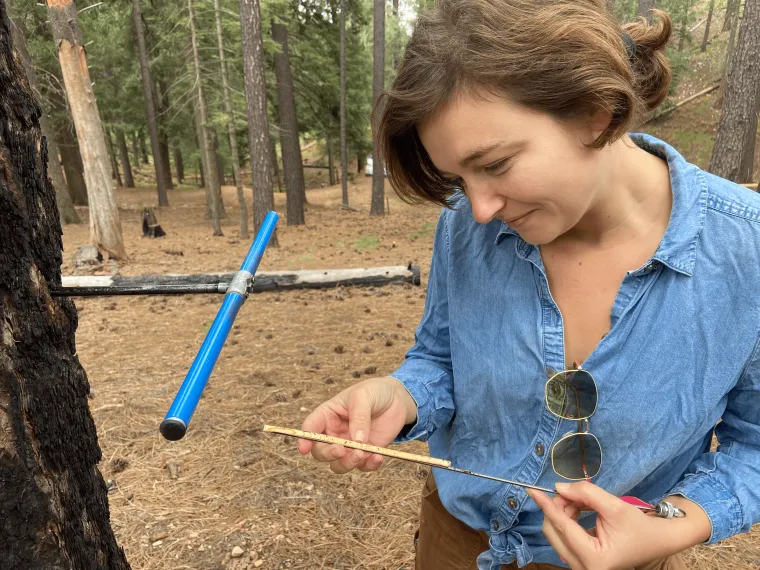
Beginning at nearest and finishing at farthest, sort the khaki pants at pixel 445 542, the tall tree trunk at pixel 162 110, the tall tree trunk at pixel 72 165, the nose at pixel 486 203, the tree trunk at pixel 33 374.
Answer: the tree trunk at pixel 33 374
the nose at pixel 486 203
the khaki pants at pixel 445 542
the tall tree trunk at pixel 72 165
the tall tree trunk at pixel 162 110

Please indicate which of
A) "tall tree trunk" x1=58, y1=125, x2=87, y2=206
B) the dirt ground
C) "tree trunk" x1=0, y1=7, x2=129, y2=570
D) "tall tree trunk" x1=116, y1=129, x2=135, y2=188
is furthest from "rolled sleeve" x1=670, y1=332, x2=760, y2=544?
"tall tree trunk" x1=116, y1=129, x2=135, y2=188

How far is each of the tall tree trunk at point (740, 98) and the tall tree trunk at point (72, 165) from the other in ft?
58.5

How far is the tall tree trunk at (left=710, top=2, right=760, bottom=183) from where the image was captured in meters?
7.75

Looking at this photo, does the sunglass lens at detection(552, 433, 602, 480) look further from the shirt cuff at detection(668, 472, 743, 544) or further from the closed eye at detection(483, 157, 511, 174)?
the closed eye at detection(483, 157, 511, 174)

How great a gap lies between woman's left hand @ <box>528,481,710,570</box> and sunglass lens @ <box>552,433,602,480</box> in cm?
14

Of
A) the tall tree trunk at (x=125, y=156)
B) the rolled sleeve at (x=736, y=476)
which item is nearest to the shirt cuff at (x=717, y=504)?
the rolled sleeve at (x=736, y=476)

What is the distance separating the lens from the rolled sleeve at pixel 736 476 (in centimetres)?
121

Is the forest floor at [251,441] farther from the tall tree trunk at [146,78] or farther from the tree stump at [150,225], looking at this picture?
the tall tree trunk at [146,78]

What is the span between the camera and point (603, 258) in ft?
4.39

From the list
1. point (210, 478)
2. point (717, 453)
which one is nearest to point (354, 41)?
point (210, 478)

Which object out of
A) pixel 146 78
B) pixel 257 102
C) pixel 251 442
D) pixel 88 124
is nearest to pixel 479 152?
pixel 251 442

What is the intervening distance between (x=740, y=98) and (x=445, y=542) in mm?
9407

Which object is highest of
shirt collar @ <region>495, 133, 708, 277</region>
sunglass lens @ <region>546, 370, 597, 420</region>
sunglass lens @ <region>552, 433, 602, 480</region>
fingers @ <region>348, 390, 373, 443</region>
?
shirt collar @ <region>495, 133, 708, 277</region>

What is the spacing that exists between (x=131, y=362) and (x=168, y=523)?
2442mm
